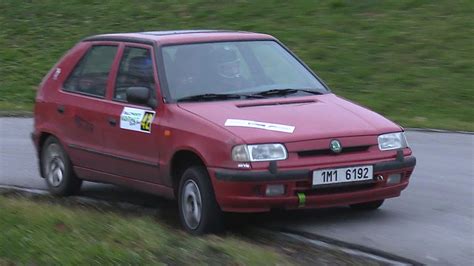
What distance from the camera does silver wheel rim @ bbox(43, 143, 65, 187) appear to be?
1035 cm

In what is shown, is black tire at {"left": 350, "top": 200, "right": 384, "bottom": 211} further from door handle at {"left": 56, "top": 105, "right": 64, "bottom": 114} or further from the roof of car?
door handle at {"left": 56, "top": 105, "right": 64, "bottom": 114}

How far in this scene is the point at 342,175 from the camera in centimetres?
804

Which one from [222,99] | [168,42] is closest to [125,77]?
[168,42]

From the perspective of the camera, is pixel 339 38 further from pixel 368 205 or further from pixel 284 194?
pixel 284 194

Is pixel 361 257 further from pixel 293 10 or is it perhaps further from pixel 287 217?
pixel 293 10

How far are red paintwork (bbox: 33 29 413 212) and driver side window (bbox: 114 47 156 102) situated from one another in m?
0.08

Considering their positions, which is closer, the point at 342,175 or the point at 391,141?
the point at 342,175

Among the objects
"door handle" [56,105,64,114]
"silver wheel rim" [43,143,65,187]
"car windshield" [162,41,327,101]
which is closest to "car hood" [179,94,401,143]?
"car windshield" [162,41,327,101]

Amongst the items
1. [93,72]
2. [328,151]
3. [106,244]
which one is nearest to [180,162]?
[328,151]

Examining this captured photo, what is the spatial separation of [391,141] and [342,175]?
604 mm

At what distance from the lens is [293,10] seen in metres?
22.5

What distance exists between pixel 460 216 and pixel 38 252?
3448 mm

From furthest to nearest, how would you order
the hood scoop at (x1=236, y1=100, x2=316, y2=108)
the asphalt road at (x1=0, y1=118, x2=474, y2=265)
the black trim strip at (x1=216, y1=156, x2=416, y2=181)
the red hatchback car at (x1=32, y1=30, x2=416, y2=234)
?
the hood scoop at (x1=236, y1=100, x2=316, y2=108) < the red hatchback car at (x1=32, y1=30, x2=416, y2=234) < the black trim strip at (x1=216, y1=156, x2=416, y2=181) < the asphalt road at (x1=0, y1=118, x2=474, y2=265)

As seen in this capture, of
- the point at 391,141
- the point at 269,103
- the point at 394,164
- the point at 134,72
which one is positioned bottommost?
the point at 394,164
